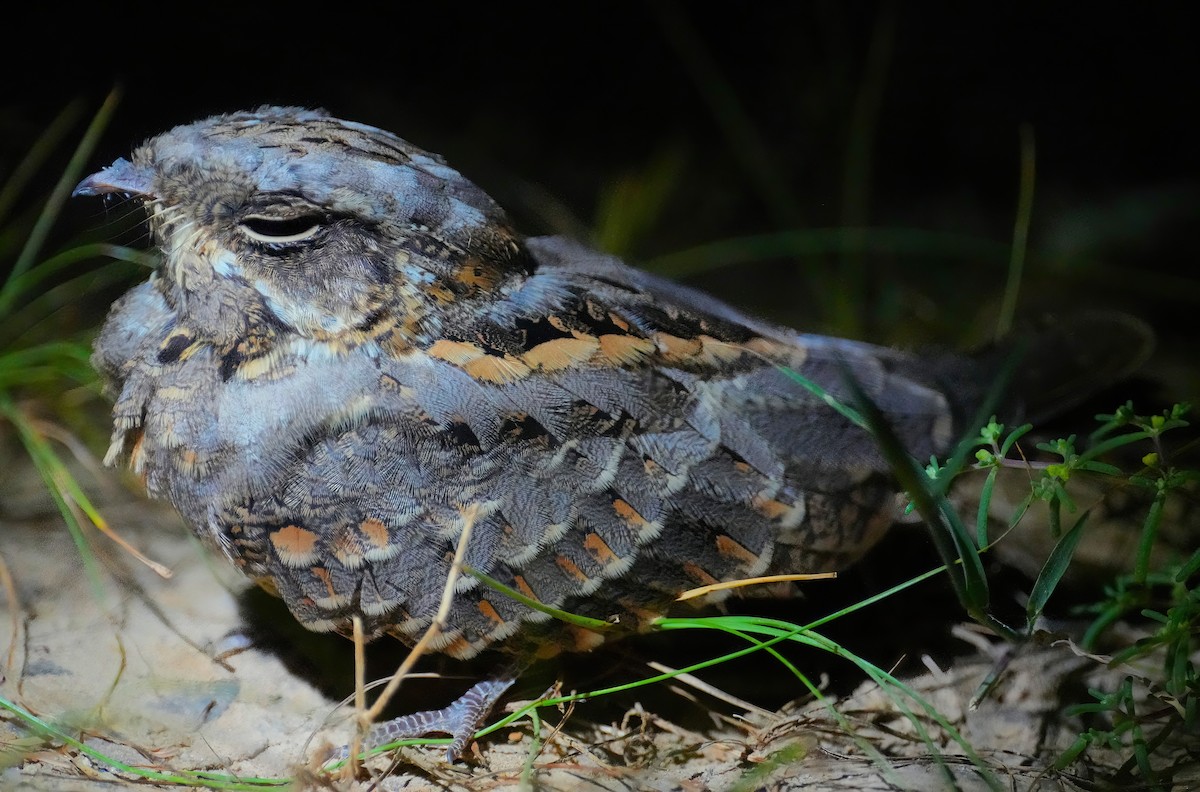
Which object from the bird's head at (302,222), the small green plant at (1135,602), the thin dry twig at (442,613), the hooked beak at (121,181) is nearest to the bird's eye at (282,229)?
the bird's head at (302,222)

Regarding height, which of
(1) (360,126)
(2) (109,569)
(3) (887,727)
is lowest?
(3) (887,727)

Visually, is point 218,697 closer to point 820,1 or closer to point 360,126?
point 360,126

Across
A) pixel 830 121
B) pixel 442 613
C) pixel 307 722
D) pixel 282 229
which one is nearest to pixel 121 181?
pixel 282 229

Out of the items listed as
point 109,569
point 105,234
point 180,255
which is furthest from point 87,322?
point 180,255

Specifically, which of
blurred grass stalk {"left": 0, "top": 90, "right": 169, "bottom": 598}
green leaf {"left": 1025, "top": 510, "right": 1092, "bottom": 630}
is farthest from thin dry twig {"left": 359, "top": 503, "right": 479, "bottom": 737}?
green leaf {"left": 1025, "top": 510, "right": 1092, "bottom": 630}

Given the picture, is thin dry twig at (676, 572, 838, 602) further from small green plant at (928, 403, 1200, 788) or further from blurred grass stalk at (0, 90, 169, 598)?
blurred grass stalk at (0, 90, 169, 598)

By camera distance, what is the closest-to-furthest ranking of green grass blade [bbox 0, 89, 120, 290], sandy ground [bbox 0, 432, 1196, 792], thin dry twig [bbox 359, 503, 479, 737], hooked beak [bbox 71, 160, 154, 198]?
thin dry twig [bbox 359, 503, 479, 737]
hooked beak [bbox 71, 160, 154, 198]
sandy ground [bbox 0, 432, 1196, 792]
green grass blade [bbox 0, 89, 120, 290]

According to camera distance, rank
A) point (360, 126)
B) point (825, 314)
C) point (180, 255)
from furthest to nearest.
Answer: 1. point (825, 314)
2. point (360, 126)
3. point (180, 255)
